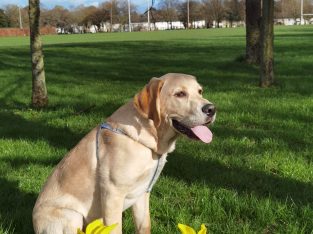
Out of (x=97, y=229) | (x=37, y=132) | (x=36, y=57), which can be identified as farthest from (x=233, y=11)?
(x=97, y=229)

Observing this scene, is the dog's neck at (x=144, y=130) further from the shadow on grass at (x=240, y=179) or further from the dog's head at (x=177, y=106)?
the shadow on grass at (x=240, y=179)

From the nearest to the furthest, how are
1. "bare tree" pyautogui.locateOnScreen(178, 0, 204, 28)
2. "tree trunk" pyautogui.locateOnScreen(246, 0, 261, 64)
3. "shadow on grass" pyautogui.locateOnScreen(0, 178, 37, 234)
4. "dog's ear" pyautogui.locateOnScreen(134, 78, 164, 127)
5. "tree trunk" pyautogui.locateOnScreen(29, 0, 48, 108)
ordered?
1. "dog's ear" pyautogui.locateOnScreen(134, 78, 164, 127)
2. "shadow on grass" pyautogui.locateOnScreen(0, 178, 37, 234)
3. "tree trunk" pyautogui.locateOnScreen(29, 0, 48, 108)
4. "tree trunk" pyautogui.locateOnScreen(246, 0, 261, 64)
5. "bare tree" pyautogui.locateOnScreen(178, 0, 204, 28)

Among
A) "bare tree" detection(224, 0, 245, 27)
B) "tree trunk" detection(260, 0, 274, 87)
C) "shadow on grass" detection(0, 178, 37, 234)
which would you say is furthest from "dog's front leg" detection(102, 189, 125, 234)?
"bare tree" detection(224, 0, 245, 27)

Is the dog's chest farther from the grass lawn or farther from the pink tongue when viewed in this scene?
the grass lawn

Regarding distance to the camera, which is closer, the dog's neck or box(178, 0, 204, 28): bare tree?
the dog's neck

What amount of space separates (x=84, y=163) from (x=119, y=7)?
125 meters

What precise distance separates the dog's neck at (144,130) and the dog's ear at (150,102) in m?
0.08

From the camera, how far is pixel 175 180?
5242 mm

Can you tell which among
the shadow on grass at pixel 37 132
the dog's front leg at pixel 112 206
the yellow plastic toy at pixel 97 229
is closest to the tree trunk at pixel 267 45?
the shadow on grass at pixel 37 132

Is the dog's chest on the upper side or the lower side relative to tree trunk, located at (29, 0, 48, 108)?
lower

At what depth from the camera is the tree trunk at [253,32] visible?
16.2m

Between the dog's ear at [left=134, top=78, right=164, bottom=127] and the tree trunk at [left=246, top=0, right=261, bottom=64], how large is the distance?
516 inches

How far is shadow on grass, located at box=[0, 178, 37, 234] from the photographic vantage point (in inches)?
165

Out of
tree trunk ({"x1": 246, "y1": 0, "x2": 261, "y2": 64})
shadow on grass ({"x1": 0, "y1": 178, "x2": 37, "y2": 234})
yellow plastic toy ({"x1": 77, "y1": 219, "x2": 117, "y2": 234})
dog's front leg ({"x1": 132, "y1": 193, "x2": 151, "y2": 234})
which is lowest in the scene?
shadow on grass ({"x1": 0, "y1": 178, "x2": 37, "y2": 234})
